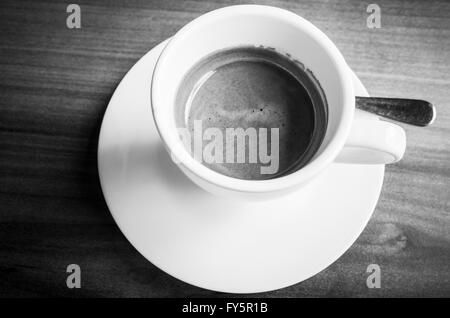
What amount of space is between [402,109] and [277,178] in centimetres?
24

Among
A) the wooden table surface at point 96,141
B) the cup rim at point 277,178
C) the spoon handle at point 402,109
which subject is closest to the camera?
the cup rim at point 277,178

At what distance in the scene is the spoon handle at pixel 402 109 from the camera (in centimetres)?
70

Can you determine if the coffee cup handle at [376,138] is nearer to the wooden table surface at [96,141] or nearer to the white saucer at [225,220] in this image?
the white saucer at [225,220]

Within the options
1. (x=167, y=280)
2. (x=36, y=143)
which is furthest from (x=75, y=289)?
(x=36, y=143)

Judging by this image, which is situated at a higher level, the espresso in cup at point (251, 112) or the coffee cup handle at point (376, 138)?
the espresso in cup at point (251, 112)

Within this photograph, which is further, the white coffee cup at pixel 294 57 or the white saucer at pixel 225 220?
the white saucer at pixel 225 220

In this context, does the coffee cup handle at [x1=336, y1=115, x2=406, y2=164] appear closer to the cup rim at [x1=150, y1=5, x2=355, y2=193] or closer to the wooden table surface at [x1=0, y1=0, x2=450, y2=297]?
the cup rim at [x1=150, y1=5, x2=355, y2=193]

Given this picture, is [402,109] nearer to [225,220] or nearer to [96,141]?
[225,220]

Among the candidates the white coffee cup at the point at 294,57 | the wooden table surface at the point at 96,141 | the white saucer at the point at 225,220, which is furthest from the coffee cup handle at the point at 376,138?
the wooden table surface at the point at 96,141

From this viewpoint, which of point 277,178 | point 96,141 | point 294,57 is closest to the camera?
point 277,178

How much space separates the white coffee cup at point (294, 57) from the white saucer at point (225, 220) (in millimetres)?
111

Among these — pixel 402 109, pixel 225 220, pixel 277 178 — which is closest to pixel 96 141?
pixel 225 220

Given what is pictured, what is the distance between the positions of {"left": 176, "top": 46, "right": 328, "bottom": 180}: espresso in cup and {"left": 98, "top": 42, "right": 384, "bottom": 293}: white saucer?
0.22ft

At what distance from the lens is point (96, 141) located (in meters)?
0.86
